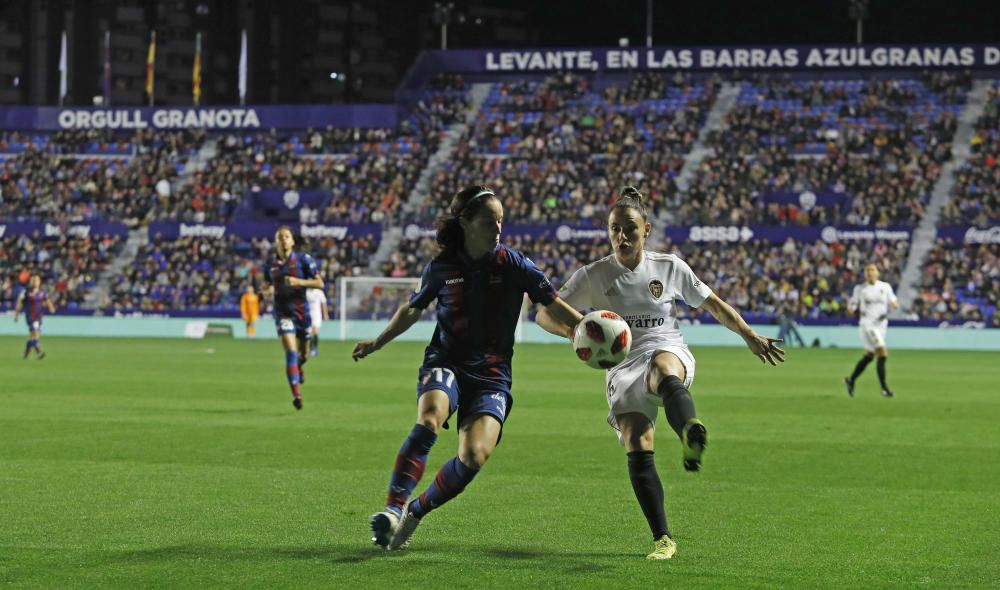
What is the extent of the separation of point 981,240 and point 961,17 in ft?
110

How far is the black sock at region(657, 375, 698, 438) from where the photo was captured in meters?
7.89

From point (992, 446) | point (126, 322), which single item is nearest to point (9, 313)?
point (126, 322)

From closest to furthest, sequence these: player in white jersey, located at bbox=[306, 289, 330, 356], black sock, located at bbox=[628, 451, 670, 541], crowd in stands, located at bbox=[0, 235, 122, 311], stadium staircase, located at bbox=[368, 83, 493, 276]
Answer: black sock, located at bbox=[628, 451, 670, 541]
player in white jersey, located at bbox=[306, 289, 330, 356]
crowd in stands, located at bbox=[0, 235, 122, 311]
stadium staircase, located at bbox=[368, 83, 493, 276]

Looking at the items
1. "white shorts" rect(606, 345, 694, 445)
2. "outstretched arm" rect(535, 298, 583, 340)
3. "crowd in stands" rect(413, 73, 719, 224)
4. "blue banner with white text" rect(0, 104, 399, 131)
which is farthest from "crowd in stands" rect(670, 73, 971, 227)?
"outstretched arm" rect(535, 298, 583, 340)

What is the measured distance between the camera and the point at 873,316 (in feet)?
81.3

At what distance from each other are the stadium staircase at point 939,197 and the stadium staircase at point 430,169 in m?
19.3

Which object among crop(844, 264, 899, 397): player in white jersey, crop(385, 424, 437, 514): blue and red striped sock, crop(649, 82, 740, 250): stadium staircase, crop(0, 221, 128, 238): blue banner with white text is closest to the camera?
crop(385, 424, 437, 514): blue and red striped sock

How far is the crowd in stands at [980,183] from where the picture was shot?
51.2 m

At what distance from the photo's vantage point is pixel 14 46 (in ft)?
397

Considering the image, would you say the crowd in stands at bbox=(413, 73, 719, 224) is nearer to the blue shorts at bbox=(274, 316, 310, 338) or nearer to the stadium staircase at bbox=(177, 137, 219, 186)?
the stadium staircase at bbox=(177, 137, 219, 186)

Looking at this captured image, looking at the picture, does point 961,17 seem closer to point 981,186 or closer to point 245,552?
point 981,186

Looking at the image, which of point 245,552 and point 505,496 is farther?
point 505,496

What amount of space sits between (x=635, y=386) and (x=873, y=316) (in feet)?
56.9

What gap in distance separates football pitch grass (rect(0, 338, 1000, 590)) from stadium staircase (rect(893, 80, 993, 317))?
87.8 feet
